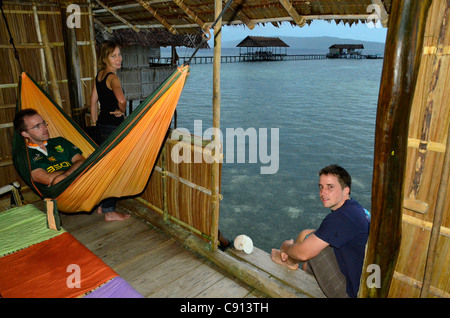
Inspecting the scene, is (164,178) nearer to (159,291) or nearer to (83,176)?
(83,176)

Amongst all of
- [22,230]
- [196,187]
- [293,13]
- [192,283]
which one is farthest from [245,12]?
[22,230]

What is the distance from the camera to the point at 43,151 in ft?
7.97

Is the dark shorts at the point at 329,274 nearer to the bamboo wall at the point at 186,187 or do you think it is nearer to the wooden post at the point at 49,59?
the bamboo wall at the point at 186,187

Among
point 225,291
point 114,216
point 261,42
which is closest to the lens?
point 225,291

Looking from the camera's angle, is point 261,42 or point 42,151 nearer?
point 42,151

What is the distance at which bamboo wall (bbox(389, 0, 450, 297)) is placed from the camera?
1347 mm

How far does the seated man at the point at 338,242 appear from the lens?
5.43 ft

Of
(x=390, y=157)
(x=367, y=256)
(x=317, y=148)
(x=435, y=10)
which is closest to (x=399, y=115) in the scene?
(x=390, y=157)

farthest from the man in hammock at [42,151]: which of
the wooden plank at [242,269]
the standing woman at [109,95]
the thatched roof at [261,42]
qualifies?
the thatched roof at [261,42]

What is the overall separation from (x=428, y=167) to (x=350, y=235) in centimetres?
52

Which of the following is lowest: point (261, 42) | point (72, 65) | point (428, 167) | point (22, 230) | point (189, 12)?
point (22, 230)

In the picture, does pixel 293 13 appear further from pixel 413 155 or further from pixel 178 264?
pixel 178 264

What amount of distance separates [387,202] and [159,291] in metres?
1.49

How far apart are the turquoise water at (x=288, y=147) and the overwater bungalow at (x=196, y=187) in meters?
4.28
